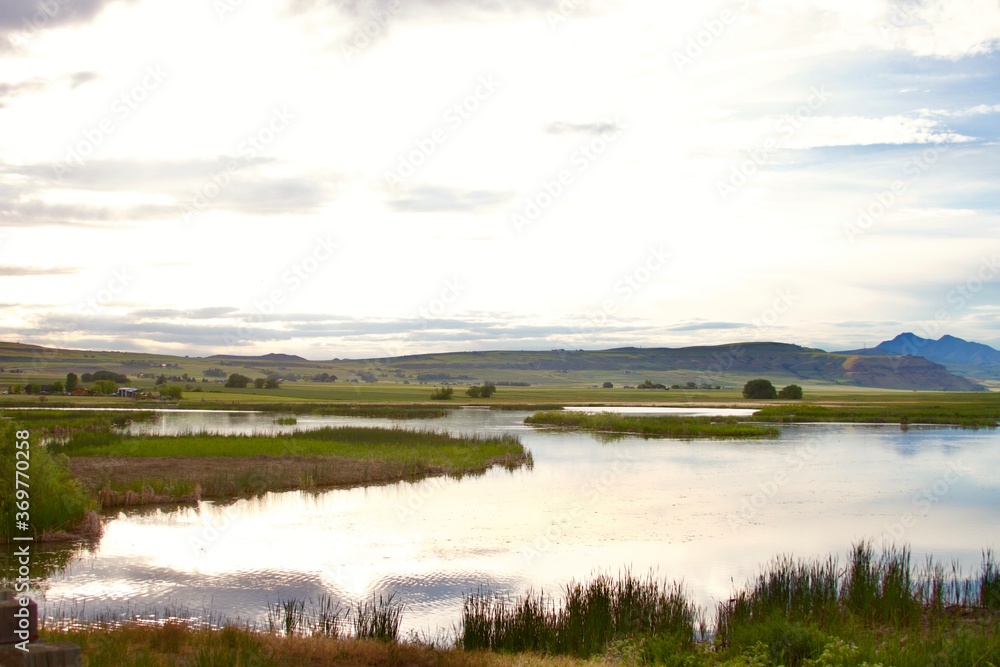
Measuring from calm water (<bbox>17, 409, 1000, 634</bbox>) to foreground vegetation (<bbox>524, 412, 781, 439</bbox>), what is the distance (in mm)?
15798

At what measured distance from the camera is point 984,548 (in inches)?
774

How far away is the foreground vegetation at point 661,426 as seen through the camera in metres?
53.7

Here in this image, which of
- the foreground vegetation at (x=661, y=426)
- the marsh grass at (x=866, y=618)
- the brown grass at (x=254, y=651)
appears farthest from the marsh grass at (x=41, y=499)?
the foreground vegetation at (x=661, y=426)

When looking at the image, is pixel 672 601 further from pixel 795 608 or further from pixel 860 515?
pixel 860 515

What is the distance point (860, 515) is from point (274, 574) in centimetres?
1709

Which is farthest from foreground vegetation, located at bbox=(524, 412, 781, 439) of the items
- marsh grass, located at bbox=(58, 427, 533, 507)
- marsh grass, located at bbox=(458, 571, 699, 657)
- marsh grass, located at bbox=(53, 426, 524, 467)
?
marsh grass, located at bbox=(458, 571, 699, 657)

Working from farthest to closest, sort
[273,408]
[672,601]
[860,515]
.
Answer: [273,408]
[860,515]
[672,601]

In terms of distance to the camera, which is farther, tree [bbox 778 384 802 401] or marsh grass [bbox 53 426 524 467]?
tree [bbox 778 384 802 401]

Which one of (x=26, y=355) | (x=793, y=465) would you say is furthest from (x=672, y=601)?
(x=26, y=355)

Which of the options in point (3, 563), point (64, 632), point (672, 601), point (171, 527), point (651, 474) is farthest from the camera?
point (651, 474)

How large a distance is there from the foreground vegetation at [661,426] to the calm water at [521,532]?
15798 mm

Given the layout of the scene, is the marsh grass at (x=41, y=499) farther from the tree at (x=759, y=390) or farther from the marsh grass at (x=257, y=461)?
the tree at (x=759, y=390)

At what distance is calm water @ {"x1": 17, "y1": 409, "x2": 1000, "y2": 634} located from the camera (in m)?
16.0

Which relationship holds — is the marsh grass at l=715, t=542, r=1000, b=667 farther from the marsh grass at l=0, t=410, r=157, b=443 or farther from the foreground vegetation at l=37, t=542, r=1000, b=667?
the marsh grass at l=0, t=410, r=157, b=443
